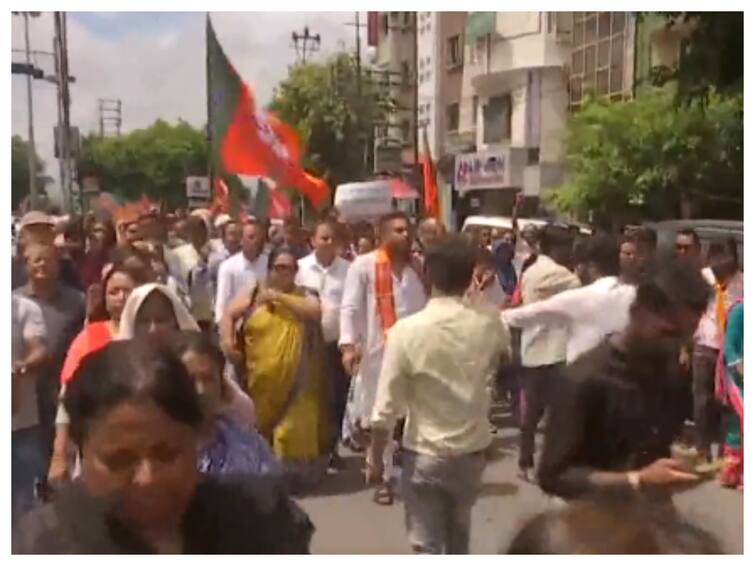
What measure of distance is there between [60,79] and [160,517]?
94 centimetres

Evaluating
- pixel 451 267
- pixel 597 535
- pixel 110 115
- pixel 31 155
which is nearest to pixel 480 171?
pixel 451 267

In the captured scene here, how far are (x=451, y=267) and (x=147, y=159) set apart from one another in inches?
22.3

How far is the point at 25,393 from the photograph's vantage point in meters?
1.86

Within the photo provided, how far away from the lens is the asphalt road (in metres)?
1.67

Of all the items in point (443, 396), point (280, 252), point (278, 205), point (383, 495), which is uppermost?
point (278, 205)

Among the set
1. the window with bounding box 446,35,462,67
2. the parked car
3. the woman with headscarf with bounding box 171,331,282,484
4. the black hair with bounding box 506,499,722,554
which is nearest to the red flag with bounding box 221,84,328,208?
the window with bounding box 446,35,462,67

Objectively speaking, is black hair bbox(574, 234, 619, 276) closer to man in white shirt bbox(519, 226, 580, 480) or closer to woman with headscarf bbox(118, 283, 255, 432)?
man in white shirt bbox(519, 226, 580, 480)

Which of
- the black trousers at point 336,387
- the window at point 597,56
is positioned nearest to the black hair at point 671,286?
the window at point 597,56

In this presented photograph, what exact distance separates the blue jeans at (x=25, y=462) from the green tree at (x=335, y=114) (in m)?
0.72

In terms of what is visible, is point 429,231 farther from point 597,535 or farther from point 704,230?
point 597,535

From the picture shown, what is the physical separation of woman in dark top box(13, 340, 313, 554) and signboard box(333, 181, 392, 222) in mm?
865

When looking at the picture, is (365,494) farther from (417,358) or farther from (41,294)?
(41,294)

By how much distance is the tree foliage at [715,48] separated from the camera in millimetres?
1838
